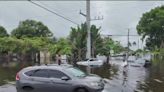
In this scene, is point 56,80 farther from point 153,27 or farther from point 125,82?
point 153,27

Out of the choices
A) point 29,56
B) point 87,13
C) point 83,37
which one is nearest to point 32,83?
point 87,13

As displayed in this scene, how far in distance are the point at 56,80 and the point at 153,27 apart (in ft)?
286

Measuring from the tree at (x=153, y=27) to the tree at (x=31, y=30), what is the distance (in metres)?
32.8

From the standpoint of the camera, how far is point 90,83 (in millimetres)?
16250

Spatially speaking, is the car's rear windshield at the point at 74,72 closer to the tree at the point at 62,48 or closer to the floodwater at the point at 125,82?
the floodwater at the point at 125,82

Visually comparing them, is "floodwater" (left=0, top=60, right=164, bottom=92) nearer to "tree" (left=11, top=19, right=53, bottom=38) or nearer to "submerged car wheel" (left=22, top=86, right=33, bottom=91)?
"submerged car wheel" (left=22, top=86, right=33, bottom=91)

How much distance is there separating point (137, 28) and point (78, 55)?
144ft

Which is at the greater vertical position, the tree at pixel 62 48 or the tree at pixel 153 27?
the tree at pixel 153 27

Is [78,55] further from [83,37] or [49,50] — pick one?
[49,50]

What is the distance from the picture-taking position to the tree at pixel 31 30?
391ft

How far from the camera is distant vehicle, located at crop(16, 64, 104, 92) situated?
53.5 ft

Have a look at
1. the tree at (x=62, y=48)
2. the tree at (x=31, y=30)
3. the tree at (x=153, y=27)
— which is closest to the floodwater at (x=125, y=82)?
the tree at (x=62, y=48)

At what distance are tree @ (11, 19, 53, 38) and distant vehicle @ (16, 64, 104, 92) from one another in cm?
10023

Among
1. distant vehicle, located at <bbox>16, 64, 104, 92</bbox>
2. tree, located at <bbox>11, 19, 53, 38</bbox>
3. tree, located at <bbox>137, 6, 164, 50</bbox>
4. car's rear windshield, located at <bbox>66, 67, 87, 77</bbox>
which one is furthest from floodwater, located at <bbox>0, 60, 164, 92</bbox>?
tree, located at <bbox>11, 19, 53, 38</bbox>
